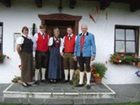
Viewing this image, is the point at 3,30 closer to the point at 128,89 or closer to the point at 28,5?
the point at 28,5

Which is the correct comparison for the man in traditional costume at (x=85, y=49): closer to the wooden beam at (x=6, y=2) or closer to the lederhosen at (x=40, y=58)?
the lederhosen at (x=40, y=58)

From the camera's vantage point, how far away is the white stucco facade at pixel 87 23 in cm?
1127

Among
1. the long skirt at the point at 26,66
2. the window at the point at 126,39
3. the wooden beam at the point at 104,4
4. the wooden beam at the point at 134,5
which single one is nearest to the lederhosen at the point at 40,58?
the long skirt at the point at 26,66

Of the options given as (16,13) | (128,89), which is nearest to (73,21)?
(16,13)

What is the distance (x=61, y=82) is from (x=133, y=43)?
2947 mm

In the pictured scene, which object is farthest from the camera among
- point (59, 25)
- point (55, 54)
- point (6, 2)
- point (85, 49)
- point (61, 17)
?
point (59, 25)

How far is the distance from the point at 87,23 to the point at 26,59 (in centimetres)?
272

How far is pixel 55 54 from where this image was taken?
10.5 m

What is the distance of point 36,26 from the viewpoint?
1131cm

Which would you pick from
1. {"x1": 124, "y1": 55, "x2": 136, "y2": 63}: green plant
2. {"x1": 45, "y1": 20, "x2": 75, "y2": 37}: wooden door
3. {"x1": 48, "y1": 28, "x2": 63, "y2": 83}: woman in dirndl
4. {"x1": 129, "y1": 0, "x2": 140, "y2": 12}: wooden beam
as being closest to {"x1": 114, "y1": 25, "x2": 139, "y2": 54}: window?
{"x1": 124, "y1": 55, "x2": 136, "y2": 63}: green plant

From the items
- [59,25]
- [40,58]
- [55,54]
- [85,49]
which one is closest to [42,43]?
[40,58]

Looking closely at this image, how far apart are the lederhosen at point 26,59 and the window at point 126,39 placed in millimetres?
3278

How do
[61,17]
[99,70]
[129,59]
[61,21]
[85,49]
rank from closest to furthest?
[85,49], [99,70], [61,17], [129,59], [61,21]

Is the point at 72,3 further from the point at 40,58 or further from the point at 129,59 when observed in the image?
the point at 129,59
